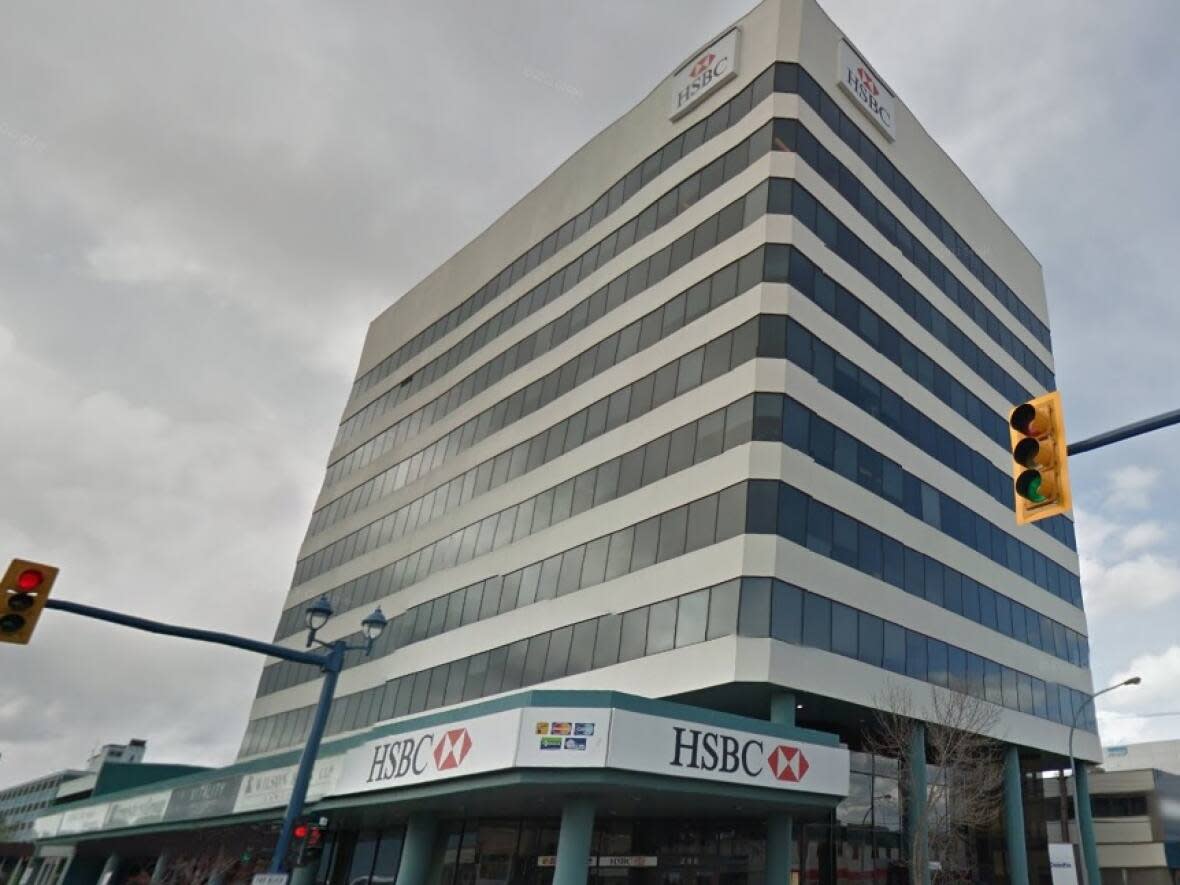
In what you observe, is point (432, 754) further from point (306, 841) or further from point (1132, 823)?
point (1132, 823)

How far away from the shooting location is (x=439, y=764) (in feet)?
79.2

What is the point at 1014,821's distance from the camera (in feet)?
121

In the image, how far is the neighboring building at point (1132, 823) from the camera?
44969 mm

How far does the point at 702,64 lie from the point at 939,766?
31325mm

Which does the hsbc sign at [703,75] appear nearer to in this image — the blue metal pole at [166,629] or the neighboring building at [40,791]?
the blue metal pole at [166,629]

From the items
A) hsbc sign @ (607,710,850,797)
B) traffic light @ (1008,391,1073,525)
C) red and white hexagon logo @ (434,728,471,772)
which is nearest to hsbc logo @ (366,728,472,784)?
red and white hexagon logo @ (434,728,471,772)

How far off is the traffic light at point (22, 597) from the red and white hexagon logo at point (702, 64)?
120 feet

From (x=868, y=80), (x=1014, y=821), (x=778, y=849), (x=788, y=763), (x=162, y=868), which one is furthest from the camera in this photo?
(x=162, y=868)

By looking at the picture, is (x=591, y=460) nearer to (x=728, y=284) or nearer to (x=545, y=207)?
(x=728, y=284)

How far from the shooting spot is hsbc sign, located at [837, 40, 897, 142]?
134 ft

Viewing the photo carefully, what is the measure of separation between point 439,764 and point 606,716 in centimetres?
535

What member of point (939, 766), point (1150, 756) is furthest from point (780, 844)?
point (1150, 756)

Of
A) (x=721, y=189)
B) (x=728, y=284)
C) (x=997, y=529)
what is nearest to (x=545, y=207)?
(x=721, y=189)

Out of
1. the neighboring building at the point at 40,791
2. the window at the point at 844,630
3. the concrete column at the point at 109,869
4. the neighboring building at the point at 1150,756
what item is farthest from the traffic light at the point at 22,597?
the neighboring building at the point at 40,791
